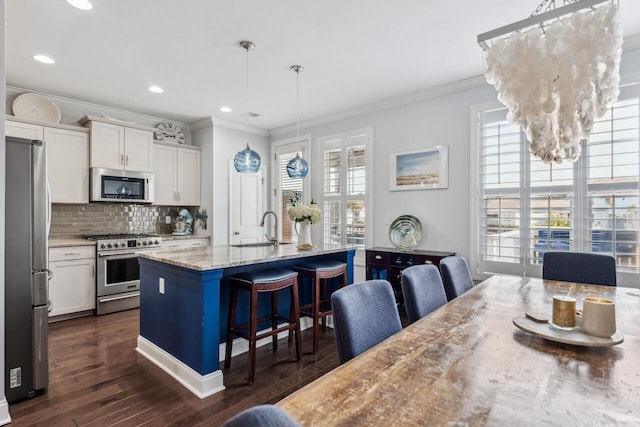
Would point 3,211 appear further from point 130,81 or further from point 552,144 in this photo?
point 552,144

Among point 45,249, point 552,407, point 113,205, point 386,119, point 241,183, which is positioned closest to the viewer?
point 552,407

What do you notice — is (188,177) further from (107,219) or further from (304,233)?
(304,233)

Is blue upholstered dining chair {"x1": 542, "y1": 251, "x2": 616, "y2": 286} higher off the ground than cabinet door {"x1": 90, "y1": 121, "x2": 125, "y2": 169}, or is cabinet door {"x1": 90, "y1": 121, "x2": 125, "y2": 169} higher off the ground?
cabinet door {"x1": 90, "y1": 121, "x2": 125, "y2": 169}

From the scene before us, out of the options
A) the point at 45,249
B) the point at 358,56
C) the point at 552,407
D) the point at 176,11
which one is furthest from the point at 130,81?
A: the point at 552,407

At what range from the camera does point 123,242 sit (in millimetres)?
4102

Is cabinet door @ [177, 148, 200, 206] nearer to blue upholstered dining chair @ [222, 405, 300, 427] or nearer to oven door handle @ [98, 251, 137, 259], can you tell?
oven door handle @ [98, 251, 137, 259]

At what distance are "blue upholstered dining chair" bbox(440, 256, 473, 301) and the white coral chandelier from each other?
0.86 meters

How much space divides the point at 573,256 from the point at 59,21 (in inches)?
166

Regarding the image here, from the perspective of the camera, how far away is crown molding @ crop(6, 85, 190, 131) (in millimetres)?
3885

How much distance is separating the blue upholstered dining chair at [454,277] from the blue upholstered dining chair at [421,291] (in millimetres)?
153

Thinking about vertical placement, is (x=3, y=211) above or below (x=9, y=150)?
below

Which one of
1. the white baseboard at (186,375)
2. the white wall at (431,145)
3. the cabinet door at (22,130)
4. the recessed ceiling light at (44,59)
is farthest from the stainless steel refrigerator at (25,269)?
the white wall at (431,145)

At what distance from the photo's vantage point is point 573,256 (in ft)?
8.29

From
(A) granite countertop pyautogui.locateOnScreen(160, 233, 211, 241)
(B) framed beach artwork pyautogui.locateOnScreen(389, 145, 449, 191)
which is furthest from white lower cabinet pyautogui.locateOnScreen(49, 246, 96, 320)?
(B) framed beach artwork pyautogui.locateOnScreen(389, 145, 449, 191)
